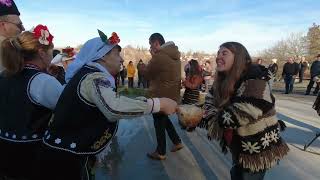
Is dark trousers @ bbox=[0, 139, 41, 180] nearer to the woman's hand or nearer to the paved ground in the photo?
the woman's hand

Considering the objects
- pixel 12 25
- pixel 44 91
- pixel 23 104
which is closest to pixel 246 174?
pixel 44 91

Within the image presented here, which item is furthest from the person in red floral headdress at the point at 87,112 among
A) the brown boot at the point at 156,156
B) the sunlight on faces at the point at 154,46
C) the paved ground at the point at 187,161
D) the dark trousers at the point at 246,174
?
the sunlight on faces at the point at 154,46

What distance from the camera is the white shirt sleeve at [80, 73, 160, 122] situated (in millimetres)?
2531

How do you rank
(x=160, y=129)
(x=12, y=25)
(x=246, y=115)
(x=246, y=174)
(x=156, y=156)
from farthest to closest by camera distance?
(x=156, y=156)
(x=160, y=129)
(x=12, y=25)
(x=246, y=174)
(x=246, y=115)

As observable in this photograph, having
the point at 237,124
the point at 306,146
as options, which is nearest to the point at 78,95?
the point at 237,124

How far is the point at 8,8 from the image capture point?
394 centimetres

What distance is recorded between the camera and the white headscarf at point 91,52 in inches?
111

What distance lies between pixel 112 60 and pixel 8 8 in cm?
165

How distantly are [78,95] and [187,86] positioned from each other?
4.34m

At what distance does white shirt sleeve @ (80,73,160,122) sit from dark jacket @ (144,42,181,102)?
3565 millimetres

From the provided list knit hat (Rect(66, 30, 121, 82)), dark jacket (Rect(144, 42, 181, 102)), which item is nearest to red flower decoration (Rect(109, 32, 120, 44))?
knit hat (Rect(66, 30, 121, 82))

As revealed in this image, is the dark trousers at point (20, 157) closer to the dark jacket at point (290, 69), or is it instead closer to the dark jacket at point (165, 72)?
the dark jacket at point (165, 72)

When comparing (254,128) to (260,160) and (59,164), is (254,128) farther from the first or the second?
(59,164)

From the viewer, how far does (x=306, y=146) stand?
7.20 meters
